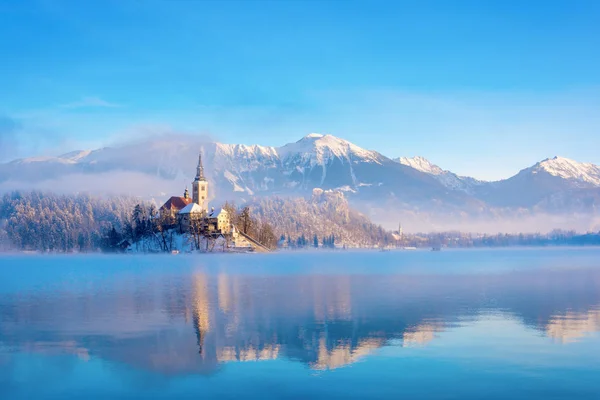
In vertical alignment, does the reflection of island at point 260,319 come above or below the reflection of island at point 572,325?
above

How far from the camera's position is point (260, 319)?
42.2 metres

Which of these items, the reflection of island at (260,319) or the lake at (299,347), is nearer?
the lake at (299,347)

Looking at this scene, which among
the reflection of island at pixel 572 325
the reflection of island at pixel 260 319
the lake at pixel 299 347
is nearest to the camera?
the lake at pixel 299 347

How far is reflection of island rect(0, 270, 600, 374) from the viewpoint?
31516 mm

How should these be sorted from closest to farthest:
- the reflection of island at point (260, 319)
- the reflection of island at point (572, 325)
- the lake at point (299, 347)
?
the lake at point (299, 347) → the reflection of island at point (260, 319) → the reflection of island at point (572, 325)

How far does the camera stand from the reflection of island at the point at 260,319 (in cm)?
3152

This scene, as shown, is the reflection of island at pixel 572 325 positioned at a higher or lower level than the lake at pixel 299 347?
lower

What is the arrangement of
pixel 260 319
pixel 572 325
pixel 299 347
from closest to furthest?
pixel 299 347, pixel 572 325, pixel 260 319

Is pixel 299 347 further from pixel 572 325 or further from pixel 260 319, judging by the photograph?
pixel 572 325

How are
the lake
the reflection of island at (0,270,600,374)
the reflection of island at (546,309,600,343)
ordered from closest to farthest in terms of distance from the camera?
the lake < the reflection of island at (0,270,600,374) < the reflection of island at (546,309,600,343)

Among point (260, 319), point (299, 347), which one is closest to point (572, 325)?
point (299, 347)

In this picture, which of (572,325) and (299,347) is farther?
(572,325)

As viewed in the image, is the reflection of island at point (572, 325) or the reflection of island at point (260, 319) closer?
the reflection of island at point (260, 319)

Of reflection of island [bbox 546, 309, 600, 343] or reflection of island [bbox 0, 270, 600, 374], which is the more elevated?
reflection of island [bbox 0, 270, 600, 374]
